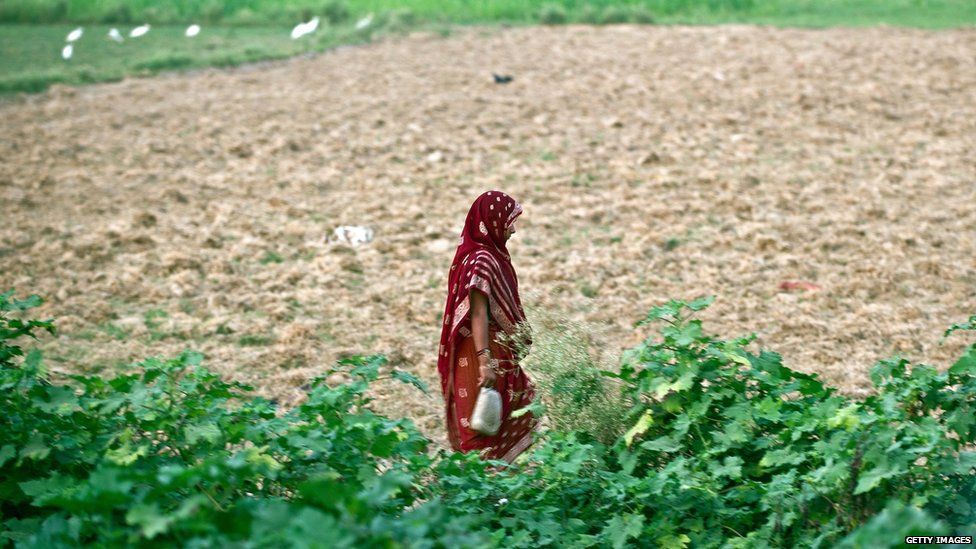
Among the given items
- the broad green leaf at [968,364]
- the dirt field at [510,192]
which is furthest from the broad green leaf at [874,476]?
the dirt field at [510,192]

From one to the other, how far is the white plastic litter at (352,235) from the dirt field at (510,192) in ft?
0.36

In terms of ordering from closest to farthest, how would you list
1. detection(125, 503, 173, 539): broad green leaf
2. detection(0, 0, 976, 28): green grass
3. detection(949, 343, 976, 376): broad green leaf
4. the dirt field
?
detection(125, 503, 173, 539): broad green leaf < detection(949, 343, 976, 376): broad green leaf < the dirt field < detection(0, 0, 976, 28): green grass

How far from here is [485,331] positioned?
4.41m

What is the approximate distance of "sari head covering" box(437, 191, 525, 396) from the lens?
14.5 ft

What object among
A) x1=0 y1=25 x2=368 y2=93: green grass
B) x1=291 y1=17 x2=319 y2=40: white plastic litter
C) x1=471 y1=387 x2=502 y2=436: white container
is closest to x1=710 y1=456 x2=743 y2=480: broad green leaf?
x1=471 y1=387 x2=502 y2=436: white container

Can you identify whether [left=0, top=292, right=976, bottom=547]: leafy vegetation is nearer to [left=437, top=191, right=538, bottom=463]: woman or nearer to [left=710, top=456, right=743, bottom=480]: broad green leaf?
[left=710, top=456, right=743, bottom=480]: broad green leaf

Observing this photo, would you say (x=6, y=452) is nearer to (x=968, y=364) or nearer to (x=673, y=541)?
(x=673, y=541)

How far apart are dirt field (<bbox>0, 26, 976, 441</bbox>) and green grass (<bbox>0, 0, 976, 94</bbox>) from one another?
5.02 feet

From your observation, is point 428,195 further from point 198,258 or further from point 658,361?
point 658,361

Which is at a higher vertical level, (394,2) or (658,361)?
(394,2)

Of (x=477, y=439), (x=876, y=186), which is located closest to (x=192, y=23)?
(x=876, y=186)

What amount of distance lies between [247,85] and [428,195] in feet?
16.2

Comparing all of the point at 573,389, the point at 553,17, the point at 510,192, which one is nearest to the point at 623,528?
the point at 573,389

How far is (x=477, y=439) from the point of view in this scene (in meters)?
4.51
